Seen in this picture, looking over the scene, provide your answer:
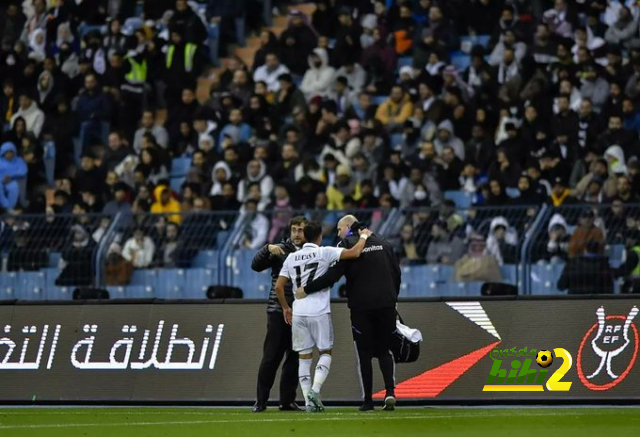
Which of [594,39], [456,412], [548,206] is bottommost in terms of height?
[456,412]

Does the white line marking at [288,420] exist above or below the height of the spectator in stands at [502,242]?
below

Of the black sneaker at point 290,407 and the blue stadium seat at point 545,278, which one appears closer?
the black sneaker at point 290,407

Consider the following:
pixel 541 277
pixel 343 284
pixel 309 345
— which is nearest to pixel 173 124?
pixel 343 284

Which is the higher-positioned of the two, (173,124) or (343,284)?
(173,124)

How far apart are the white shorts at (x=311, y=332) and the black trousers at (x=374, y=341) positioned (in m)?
0.33

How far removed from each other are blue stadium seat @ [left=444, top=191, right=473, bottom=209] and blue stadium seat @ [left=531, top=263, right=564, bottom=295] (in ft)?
10.6

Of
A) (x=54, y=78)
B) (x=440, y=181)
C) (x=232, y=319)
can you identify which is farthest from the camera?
(x=54, y=78)

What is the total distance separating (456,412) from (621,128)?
8517 millimetres

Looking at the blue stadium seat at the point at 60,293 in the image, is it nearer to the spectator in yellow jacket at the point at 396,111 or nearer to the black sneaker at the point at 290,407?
the spectator in yellow jacket at the point at 396,111

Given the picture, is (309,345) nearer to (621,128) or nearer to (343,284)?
(343,284)

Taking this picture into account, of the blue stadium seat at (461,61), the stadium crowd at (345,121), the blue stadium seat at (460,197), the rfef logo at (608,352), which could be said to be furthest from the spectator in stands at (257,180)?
the rfef logo at (608,352)

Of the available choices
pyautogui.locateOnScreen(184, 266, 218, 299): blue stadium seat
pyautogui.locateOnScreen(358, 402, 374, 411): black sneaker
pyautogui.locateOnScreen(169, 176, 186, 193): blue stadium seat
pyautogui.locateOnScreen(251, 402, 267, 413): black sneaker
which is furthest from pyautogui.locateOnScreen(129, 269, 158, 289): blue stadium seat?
pyautogui.locateOnScreen(358, 402, 374, 411): black sneaker

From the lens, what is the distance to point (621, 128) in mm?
24016

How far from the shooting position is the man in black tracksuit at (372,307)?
55.8 feet
